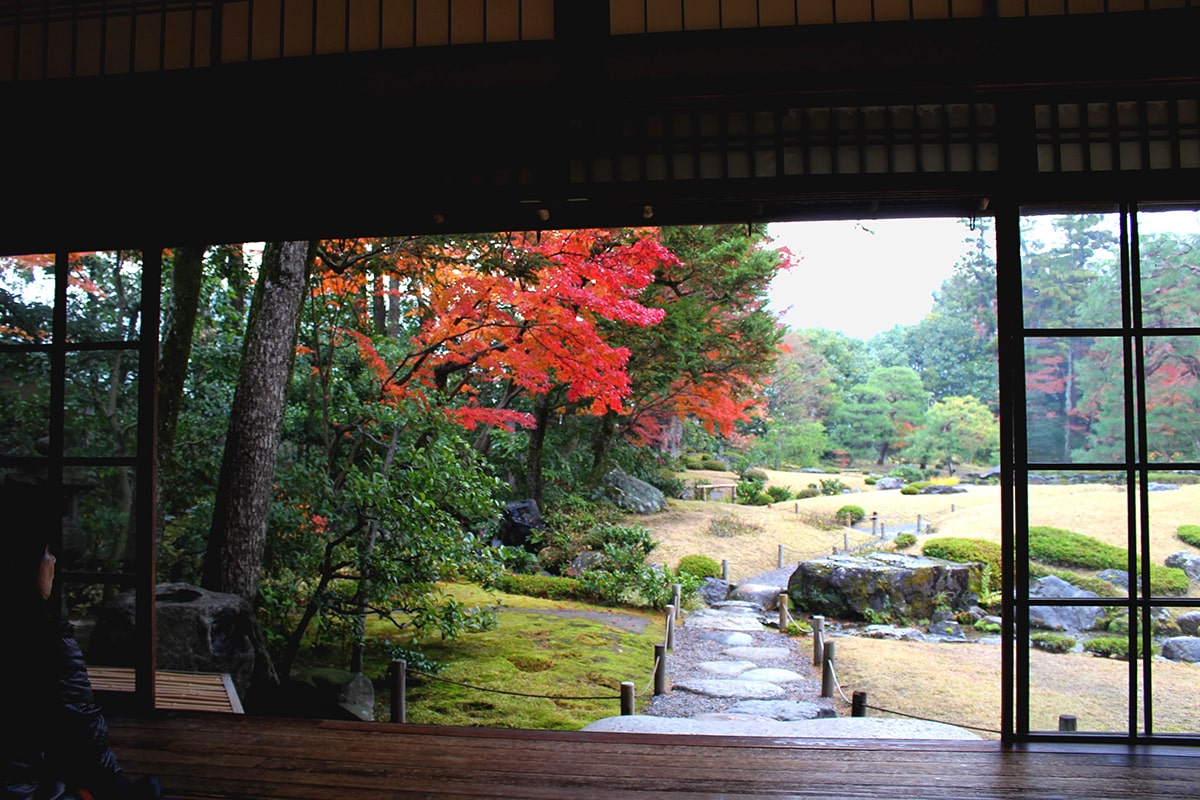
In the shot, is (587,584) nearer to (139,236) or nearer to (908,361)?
(139,236)

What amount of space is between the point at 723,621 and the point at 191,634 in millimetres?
7140

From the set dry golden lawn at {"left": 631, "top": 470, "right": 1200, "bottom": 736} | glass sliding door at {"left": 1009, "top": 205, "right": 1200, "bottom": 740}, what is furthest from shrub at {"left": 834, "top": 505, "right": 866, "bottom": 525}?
glass sliding door at {"left": 1009, "top": 205, "right": 1200, "bottom": 740}

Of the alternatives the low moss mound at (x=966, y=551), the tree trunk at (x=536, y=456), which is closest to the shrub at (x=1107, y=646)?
the low moss mound at (x=966, y=551)

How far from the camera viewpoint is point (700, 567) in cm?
1295

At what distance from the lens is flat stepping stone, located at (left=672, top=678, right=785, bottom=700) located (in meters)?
7.24

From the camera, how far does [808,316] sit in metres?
31.1

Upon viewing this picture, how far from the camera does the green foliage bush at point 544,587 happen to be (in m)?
10.7

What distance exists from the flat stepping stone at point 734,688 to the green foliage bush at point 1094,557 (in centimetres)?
278

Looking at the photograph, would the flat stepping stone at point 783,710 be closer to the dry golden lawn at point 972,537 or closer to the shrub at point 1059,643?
the dry golden lawn at point 972,537

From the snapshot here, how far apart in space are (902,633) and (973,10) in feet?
28.2

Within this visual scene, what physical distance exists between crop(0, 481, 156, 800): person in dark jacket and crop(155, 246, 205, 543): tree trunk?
414 centimetres

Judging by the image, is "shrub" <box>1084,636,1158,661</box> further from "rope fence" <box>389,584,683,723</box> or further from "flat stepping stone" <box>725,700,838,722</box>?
"rope fence" <box>389,584,683,723</box>

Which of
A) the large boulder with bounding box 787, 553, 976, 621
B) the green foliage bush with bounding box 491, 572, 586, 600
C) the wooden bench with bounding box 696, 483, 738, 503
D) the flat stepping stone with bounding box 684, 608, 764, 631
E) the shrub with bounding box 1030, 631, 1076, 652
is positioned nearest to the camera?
the shrub with bounding box 1030, 631, 1076, 652

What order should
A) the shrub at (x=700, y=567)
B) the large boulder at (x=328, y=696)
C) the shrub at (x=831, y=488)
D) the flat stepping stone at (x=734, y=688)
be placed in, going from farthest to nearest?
the shrub at (x=831, y=488)
the shrub at (x=700, y=567)
the flat stepping stone at (x=734, y=688)
the large boulder at (x=328, y=696)
